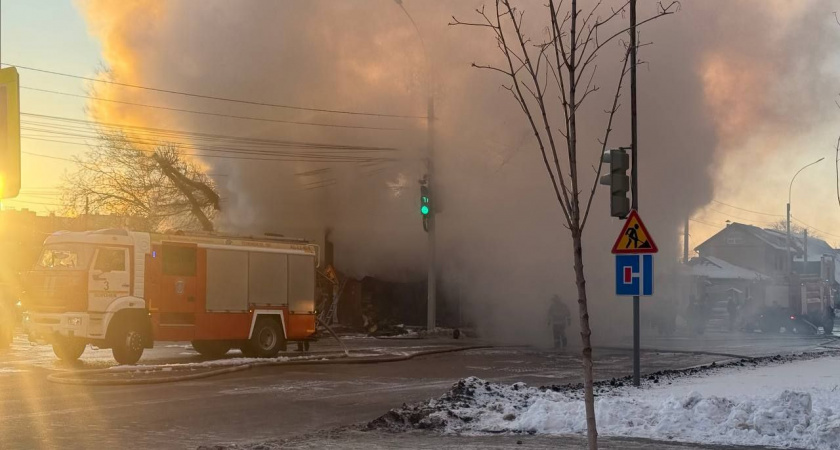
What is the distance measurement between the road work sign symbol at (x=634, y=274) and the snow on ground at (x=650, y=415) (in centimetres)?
181

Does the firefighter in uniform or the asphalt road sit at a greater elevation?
the firefighter in uniform

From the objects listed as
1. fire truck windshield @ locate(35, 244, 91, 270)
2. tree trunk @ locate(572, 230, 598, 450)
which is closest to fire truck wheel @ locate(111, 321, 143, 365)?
fire truck windshield @ locate(35, 244, 91, 270)

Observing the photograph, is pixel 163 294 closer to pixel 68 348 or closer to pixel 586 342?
pixel 68 348

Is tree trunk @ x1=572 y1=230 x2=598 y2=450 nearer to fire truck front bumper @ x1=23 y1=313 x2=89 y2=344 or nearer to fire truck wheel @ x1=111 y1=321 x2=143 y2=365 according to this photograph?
fire truck wheel @ x1=111 y1=321 x2=143 y2=365

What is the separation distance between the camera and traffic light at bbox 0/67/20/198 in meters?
4.16

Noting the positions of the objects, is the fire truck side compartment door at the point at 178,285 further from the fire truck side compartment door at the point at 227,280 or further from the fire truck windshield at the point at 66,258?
the fire truck windshield at the point at 66,258

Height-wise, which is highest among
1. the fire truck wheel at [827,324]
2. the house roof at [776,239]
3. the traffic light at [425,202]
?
the house roof at [776,239]

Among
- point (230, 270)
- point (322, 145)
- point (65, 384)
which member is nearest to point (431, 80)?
point (322, 145)

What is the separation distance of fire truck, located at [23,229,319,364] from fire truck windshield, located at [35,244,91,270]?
0.02 m

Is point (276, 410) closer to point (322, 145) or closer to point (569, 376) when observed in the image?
point (569, 376)

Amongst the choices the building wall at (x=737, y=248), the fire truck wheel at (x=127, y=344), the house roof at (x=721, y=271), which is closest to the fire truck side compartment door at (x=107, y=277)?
the fire truck wheel at (x=127, y=344)

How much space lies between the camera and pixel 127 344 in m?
17.0

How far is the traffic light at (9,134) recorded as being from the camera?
4160mm

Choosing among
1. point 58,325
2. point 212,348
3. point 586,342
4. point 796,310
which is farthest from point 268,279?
point 796,310
